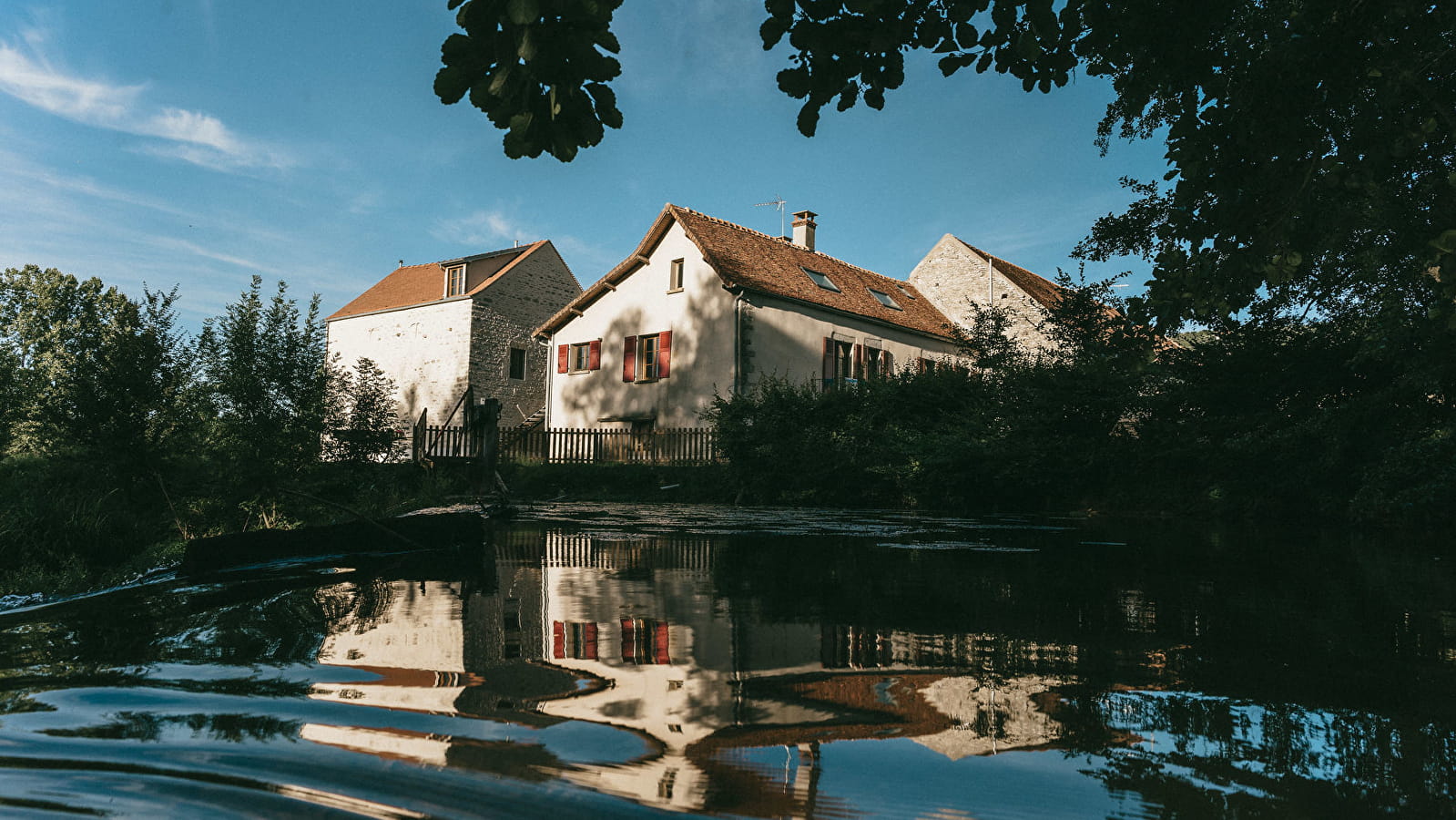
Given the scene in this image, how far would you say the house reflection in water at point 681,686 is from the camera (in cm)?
160

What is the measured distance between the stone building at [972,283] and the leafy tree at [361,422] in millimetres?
21649

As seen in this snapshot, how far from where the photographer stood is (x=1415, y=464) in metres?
9.79

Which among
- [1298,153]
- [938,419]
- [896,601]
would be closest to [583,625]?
[896,601]

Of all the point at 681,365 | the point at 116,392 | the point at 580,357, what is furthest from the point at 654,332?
the point at 116,392

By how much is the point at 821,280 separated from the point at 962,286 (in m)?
7.07

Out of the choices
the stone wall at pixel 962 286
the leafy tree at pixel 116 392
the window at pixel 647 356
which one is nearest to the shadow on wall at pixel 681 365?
the window at pixel 647 356

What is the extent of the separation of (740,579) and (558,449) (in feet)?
64.3

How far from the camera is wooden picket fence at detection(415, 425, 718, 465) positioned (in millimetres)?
21609

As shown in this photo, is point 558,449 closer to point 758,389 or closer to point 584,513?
point 758,389

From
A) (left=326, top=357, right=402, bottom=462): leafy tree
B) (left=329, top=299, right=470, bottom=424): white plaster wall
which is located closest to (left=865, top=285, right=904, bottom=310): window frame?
(left=329, top=299, right=470, bottom=424): white plaster wall

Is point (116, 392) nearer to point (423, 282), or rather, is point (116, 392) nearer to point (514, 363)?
point (514, 363)

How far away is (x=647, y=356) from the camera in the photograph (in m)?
26.6

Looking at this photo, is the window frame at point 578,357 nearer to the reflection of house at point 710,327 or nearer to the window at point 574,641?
the reflection of house at point 710,327

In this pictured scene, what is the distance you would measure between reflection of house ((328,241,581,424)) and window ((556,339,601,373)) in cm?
451
